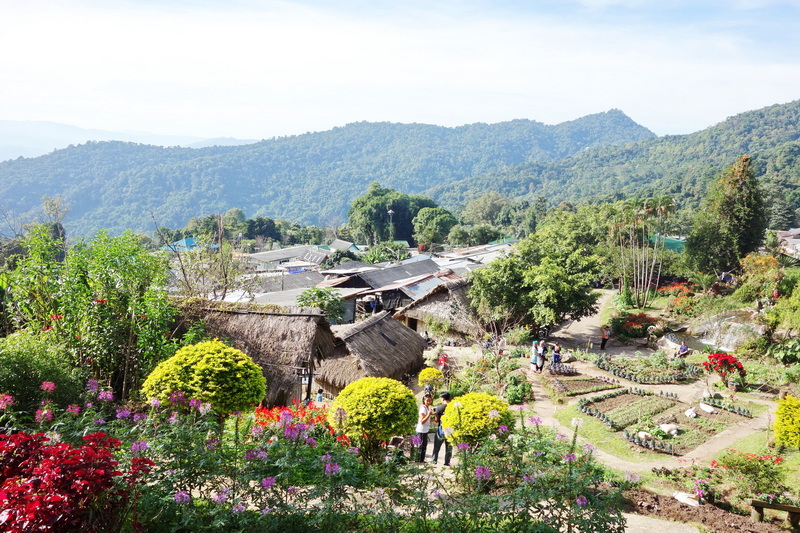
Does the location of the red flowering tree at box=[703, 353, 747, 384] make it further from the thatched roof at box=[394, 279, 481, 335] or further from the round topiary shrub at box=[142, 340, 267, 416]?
the round topiary shrub at box=[142, 340, 267, 416]

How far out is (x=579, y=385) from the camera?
14141 mm

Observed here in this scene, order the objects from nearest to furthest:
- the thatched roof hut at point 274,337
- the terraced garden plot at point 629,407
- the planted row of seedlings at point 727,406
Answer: the terraced garden plot at point 629,407 → the thatched roof hut at point 274,337 → the planted row of seedlings at point 727,406

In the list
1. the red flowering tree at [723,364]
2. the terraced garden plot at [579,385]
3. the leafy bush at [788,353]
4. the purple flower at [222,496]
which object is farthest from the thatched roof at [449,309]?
the purple flower at [222,496]

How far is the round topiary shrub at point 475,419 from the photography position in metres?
7.29

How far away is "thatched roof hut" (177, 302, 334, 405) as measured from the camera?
37.6 ft

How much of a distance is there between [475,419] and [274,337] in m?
5.73

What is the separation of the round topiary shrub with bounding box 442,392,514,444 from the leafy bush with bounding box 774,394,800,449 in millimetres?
4281

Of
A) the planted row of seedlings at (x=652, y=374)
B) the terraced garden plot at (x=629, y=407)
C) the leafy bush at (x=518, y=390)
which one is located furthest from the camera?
the planted row of seedlings at (x=652, y=374)

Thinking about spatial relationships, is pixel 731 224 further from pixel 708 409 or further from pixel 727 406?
pixel 708 409

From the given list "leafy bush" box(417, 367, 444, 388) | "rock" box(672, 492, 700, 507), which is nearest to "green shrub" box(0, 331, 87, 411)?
"leafy bush" box(417, 367, 444, 388)

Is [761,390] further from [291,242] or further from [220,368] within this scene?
[291,242]

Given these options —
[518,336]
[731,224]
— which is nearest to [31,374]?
[518,336]

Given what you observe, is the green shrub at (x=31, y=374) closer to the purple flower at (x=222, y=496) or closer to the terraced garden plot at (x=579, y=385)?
the purple flower at (x=222, y=496)

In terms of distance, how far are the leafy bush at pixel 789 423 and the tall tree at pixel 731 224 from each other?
26532 mm
